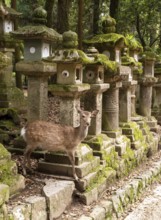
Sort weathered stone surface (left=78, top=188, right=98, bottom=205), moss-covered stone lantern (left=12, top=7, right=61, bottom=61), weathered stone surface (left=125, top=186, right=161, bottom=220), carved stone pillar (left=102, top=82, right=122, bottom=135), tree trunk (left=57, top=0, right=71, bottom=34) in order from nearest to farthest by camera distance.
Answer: weathered stone surface (left=78, top=188, right=98, bottom=205) → weathered stone surface (left=125, top=186, right=161, bottom=220) → moss-covered stone lantern (left=12, top=7, right=61, bottom=61) → carved stone pillar (left=102, top=82, right=122, bottom=135) → tree trunk (left=57, top=0, right=71, bottom=34)

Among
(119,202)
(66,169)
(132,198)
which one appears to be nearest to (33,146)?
(66,169)

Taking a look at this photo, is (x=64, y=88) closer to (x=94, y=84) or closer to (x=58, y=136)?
(x=58, y=136)

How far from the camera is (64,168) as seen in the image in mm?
6809

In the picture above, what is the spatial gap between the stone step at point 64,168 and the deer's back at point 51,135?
37 cm

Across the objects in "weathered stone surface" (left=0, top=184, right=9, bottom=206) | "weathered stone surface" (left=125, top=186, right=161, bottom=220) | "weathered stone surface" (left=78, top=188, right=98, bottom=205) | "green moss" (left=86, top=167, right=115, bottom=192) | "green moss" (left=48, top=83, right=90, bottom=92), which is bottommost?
"weathered stone surface" (left=125, top=186, right=161, bottom=220)

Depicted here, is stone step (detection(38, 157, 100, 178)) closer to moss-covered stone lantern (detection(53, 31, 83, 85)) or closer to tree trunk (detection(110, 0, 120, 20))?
moss-covered stone lantern (detection(53, 31, 83, 85))

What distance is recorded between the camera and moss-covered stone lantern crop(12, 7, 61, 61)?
745cm

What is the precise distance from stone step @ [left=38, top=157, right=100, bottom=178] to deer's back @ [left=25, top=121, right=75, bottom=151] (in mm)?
373

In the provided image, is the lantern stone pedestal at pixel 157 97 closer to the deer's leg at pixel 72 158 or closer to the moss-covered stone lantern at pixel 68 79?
the moss-covered stone lantern at pixel 68 79

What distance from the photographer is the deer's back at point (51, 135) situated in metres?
6.66

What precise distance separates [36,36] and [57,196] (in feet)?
10.7

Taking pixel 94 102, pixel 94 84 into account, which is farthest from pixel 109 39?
pixel 94 102

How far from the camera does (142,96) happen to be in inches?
Answer: 472

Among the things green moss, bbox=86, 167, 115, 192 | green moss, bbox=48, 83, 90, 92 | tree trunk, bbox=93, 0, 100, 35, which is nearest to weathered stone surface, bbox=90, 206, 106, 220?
green moss, bbox=86, 167, 115, 192
